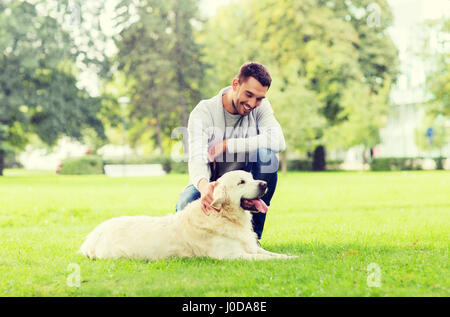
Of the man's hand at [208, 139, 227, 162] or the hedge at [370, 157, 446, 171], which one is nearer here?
the man's hand at [208, 139, 227, 162]

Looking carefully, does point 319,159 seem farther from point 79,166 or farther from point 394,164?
point 79,166

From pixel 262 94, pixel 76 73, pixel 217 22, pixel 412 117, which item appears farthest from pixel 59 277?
pixel 412 117

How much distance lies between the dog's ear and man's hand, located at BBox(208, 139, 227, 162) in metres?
0.53

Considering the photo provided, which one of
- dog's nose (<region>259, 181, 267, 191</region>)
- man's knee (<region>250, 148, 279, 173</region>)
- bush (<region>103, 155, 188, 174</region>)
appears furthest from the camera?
bush (<region>103, 155, 188, 174</region>)

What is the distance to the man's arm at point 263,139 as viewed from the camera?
5406mm

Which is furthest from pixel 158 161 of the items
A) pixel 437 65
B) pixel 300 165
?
pixel 437 65

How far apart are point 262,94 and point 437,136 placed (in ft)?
160

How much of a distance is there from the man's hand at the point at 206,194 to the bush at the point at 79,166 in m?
33.4

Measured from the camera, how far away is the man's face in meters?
5.09

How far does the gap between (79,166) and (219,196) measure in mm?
33533

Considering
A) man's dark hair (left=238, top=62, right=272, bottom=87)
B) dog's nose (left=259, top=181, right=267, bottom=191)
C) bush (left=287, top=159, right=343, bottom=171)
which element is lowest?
bush (left=287, top=159, right=343, bottom=171)

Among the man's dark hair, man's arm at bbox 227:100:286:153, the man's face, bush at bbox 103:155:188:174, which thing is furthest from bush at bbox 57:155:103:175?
the man's dark hair

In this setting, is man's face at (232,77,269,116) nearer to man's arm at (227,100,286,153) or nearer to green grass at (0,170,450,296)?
man's arm at (227,100,286,153)

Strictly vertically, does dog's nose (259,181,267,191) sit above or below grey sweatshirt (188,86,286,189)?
below
